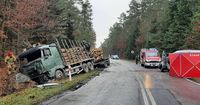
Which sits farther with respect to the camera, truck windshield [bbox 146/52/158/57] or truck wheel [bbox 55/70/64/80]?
truck windshield [bbox 146/52/158/57]

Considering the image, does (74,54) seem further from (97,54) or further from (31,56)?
(97,54)

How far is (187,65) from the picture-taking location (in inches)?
1313

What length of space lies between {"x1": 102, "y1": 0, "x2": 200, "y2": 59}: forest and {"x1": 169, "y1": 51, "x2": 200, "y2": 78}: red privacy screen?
Answer: 12.6m

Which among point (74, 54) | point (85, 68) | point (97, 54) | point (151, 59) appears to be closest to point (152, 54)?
point (151, 59)

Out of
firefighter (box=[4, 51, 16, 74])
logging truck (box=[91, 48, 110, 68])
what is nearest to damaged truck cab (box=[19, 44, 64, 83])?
firefighter (box=[4, 51, 16, 74])

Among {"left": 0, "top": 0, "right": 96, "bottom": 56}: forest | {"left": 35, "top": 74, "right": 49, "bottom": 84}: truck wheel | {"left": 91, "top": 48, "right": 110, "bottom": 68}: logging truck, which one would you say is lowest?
{"left": 35, "top": 74, "right": 49, "bottom": 84}: truck wheel

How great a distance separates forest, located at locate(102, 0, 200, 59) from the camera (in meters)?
53.4

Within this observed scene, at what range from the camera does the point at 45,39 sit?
45.9 m

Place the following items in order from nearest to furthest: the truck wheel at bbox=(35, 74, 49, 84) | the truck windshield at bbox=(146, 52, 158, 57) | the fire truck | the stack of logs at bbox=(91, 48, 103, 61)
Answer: the truck wheel at bbox=(35, 74, 49, 84) → the stack of logs at bbox=(91, 48, 103, 61) → the fire truck → the truck windshield at bbox=(146, 52, 158, 57)

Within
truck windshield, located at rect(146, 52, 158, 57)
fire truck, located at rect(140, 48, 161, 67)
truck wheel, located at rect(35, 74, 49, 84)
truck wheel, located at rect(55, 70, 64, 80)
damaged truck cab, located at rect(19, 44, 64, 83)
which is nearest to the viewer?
damaged truck cab, located at rect(19, 44, 64, 83)

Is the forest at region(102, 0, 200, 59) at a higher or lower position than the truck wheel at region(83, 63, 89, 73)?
higher

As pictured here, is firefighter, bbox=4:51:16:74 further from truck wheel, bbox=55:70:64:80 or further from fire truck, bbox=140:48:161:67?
fire truck, bbox=140:48:161:67

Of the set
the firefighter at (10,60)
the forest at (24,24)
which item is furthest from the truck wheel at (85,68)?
the firefighter at (10,60)

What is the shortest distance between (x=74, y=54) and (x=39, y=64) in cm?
819
